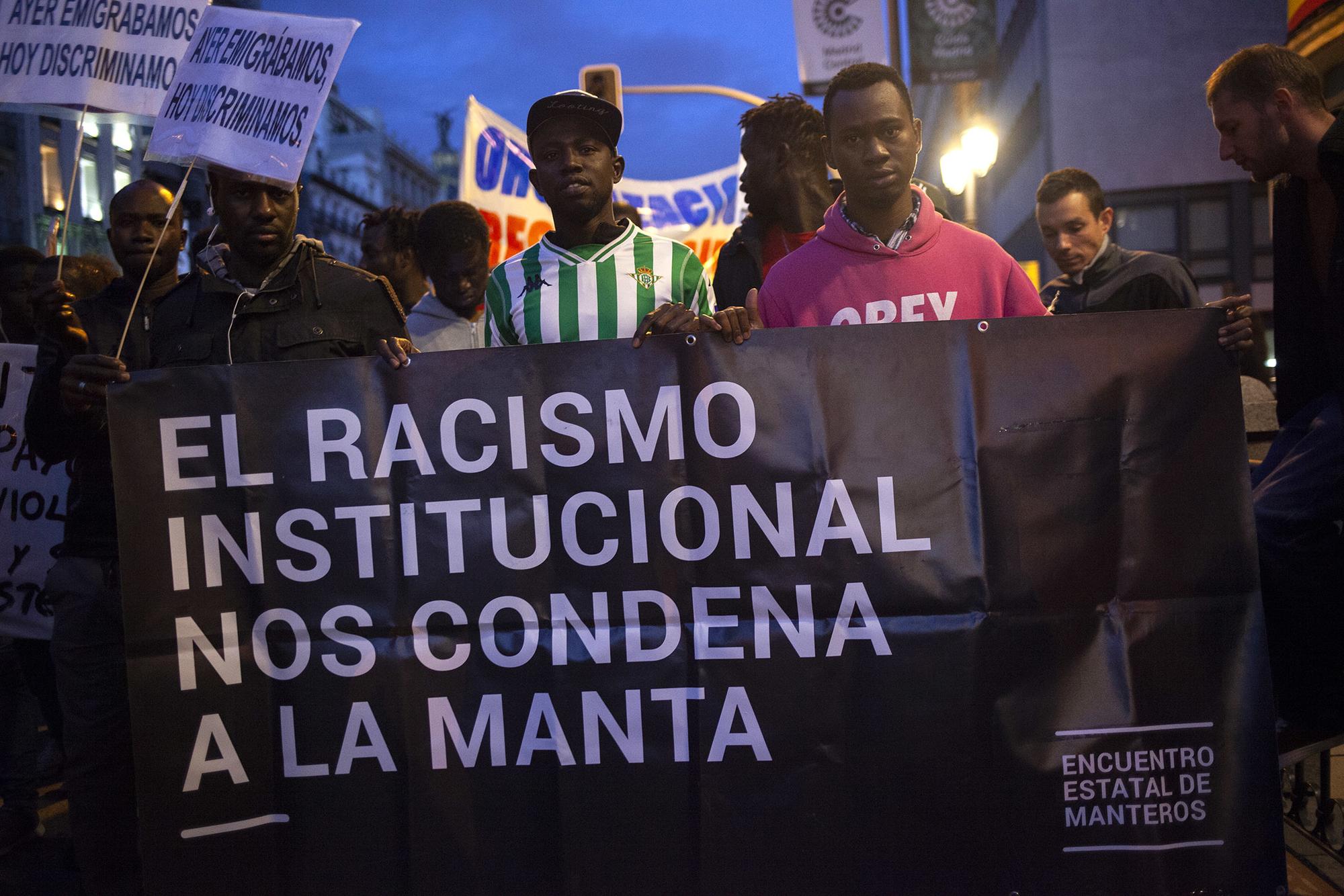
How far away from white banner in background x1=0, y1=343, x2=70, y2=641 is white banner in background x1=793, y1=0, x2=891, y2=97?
27.7 feet

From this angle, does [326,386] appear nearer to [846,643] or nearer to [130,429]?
[130,429]

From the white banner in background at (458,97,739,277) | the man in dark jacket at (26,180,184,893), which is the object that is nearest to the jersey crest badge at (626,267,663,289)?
the man in dark jacket at (26,180,184,893)

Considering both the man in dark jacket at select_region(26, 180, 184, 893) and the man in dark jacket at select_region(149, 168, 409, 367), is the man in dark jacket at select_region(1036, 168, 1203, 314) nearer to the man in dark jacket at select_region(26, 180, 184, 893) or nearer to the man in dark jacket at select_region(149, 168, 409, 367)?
the man in dark jacket at select_region(149, 168, 409, 367)

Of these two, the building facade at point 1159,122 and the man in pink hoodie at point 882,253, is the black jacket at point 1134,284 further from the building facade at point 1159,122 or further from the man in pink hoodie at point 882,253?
the building facade at point 1159,122

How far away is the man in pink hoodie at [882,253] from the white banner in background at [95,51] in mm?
2231

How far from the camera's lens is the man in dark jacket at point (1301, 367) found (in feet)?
9.64

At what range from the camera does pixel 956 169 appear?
14023 millimetres

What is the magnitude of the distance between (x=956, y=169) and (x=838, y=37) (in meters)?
3.41

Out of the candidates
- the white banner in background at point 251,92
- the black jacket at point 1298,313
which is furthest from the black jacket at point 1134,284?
the white banner in background at point 251,92

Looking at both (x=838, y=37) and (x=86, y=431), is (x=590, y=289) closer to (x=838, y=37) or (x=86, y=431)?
(x=86, y=431)

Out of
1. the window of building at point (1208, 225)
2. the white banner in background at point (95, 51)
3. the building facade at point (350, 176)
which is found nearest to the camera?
the white banner in background at point (95, 51)

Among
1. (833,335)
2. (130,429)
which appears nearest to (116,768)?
(130,429)

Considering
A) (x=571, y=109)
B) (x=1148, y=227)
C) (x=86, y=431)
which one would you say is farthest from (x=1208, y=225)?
(x=86, y=431)

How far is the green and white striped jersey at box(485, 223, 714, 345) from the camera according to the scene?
10.2 ft
